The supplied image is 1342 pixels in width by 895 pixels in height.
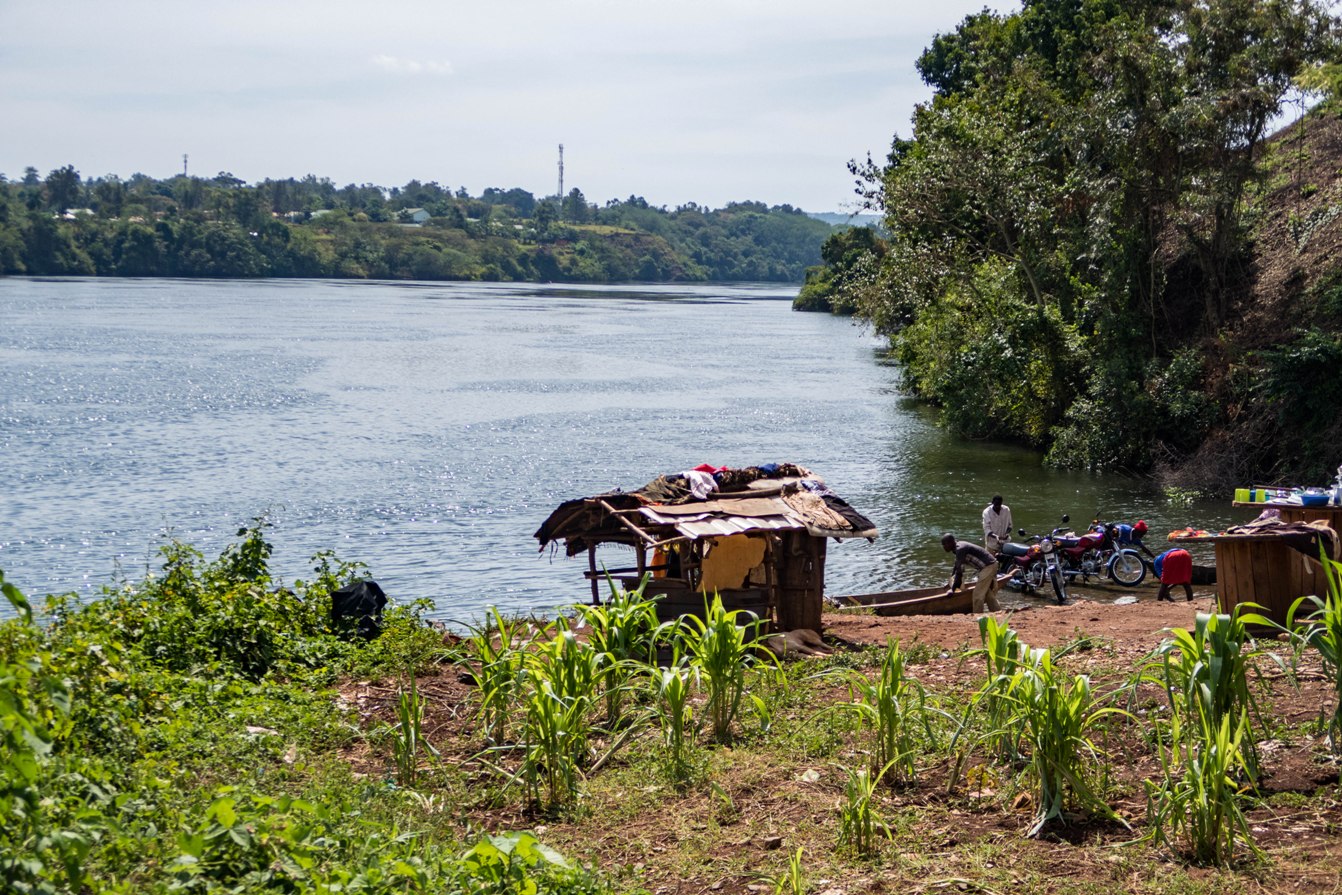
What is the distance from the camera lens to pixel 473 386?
50656 millimetres

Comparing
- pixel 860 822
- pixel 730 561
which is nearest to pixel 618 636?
pixel 860 822

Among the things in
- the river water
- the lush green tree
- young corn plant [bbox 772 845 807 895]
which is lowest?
the river water

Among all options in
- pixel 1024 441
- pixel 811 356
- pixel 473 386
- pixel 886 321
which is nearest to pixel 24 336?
pixel 473 386

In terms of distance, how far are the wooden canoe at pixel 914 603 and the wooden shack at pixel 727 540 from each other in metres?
3.20

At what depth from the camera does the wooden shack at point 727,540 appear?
12680 millimetres

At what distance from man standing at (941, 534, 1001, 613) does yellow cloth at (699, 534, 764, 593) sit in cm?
472

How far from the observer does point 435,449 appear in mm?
35125

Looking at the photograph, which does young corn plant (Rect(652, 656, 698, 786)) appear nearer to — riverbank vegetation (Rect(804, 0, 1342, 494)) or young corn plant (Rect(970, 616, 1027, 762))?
young corn plant (Rect(970, 616, 1027, 762))

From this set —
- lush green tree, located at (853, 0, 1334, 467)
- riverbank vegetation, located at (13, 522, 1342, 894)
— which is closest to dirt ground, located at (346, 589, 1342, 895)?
riverbank vegetation, located at (13, 522, 1342, 894)

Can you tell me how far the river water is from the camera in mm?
22625

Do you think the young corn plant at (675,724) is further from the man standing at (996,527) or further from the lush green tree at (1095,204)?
the lush green tree at (1095,204)

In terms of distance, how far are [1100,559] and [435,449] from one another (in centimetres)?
2028

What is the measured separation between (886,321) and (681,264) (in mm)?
158763

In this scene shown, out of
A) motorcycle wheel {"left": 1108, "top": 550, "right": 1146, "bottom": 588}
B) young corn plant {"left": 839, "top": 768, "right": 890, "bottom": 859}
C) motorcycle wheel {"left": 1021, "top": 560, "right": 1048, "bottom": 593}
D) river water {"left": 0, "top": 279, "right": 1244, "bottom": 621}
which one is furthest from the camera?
river water {"left": 0, "top": 279, "right": 1244, "bottom": 621}
